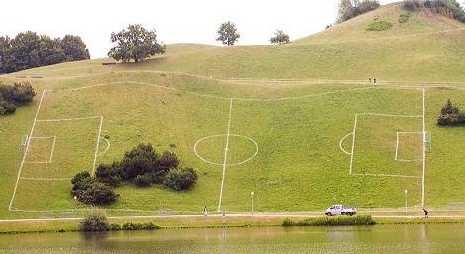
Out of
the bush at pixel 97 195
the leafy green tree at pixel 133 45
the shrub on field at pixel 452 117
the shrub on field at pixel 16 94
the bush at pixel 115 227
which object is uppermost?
the leafy green tree at pixel 133 45

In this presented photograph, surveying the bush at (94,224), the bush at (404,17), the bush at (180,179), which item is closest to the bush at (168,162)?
the bush at (180,179)

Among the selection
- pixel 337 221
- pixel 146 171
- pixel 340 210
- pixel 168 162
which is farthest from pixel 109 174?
pixel 337 221

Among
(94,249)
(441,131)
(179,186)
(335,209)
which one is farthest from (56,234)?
(441,131)

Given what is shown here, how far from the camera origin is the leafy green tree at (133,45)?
552 feet

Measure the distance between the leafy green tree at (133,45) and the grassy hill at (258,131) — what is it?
5.23m

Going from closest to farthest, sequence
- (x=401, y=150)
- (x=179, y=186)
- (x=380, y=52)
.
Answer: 1. (x=179, y=186)
2. (x=401, y=150)
3. (x=380, y=52)

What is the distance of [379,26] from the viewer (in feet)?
632

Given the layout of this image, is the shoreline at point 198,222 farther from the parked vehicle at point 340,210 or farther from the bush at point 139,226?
the parked vehicle at point 340,210

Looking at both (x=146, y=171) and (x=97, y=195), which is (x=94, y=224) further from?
(x=146, y=171)

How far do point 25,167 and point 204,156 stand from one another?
24.0 metres

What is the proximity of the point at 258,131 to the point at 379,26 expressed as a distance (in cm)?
7634

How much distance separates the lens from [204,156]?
119 m

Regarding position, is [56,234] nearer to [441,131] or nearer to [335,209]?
[335,209]

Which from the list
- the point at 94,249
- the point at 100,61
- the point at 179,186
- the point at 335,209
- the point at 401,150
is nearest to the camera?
the point at 94,249
